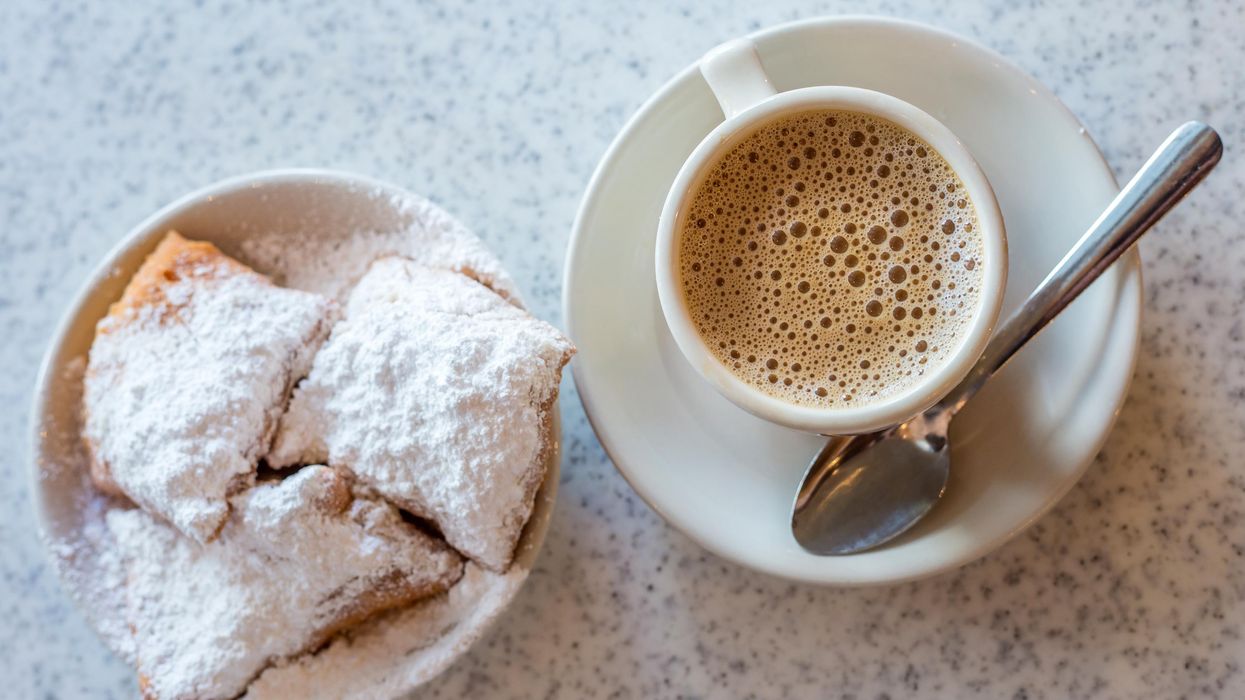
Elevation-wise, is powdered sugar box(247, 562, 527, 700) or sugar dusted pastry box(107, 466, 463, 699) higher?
sugar dusted pastry box(107, 466, 463, 699)

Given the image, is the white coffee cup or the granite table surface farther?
the granite table surface

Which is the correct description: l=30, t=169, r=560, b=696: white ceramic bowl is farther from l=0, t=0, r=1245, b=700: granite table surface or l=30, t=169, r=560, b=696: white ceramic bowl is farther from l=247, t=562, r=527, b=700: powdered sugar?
l=0, t=0, r=1245, b=700: granite table surface

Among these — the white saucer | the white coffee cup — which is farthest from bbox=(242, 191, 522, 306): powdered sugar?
the white coffee cup

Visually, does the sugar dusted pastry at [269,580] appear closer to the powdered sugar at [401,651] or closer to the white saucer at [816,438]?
the powdered sugar at [401,651]

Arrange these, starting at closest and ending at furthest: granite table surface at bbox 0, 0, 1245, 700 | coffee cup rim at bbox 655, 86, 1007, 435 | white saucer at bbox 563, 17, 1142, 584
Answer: coffee cup rim at bbox 655, 86, 1007, 435 < white saucer at bbox 563, 17, 1142, 584 < granite table surface at bbox 0, 0, 1245, 700

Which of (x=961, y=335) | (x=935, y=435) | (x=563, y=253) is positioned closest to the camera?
(x=961, y=335)

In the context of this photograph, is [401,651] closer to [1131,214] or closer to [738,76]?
[738,76]

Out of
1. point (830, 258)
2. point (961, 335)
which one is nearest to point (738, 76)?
point (830, 258)

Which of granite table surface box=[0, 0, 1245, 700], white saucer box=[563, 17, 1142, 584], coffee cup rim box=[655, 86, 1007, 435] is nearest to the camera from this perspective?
coffee cup rim box=[655, 86, 1007, 435]
